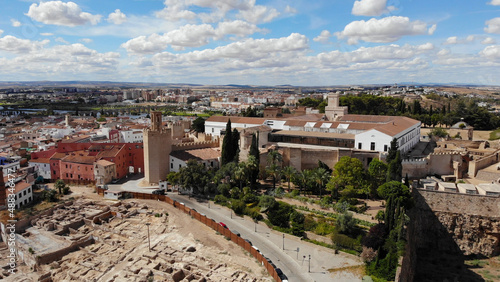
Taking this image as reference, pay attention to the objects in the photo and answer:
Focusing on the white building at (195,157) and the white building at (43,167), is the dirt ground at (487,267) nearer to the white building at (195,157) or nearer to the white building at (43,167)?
the white building at (195,157)

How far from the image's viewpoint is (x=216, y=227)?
2595 cm

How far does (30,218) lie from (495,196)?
115 feet

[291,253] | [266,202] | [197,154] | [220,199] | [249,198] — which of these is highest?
[197,154]

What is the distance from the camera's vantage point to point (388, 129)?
1417 inches

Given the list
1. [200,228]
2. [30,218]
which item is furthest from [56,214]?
[200,228]

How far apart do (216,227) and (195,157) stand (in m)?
12.6

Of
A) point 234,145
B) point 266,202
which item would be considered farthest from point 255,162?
point 266,202

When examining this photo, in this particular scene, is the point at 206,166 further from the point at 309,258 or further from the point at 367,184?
the point at 309,258

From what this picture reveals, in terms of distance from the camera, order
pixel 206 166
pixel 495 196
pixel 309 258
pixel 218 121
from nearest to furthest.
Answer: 1. pixel 309 258
2. pixel 495 196
3. pixel 206 166
4. pixel 218 121

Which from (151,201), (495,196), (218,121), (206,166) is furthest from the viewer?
(218,121)

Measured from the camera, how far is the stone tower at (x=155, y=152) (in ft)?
116

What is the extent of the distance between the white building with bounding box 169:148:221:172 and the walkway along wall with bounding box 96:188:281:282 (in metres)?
4.76

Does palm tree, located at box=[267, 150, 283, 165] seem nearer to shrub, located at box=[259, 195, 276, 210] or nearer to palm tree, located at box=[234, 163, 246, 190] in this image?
palm tree, located at box=[234, 163, 246, 190]

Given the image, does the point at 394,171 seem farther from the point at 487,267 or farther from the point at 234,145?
the point at 234,145
